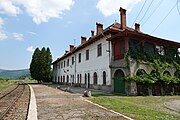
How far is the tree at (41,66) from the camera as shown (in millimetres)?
51688

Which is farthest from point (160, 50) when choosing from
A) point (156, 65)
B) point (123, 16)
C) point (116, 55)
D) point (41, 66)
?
point (41, 66)

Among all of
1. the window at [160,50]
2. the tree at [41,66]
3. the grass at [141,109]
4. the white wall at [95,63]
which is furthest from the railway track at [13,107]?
the tree at [41,66]

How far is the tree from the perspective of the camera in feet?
170

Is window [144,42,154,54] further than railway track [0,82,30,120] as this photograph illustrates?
Yes

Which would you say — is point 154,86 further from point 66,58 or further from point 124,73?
point 66,58

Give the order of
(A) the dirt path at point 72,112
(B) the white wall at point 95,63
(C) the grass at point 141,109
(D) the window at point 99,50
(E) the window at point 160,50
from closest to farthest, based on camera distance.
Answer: (A) the dirt path at point 72,112 → (C) the grass at point 141,109 → (B) the white wall at point 95,63 → (E) the window at point 160,50 → (D) the window at point 99,50

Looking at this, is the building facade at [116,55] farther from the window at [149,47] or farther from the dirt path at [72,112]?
the dirt path at [72,112]

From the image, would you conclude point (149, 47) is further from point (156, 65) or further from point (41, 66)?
point (41, 66)

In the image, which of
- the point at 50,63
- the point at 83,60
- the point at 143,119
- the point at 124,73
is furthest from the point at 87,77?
the point at 50,63

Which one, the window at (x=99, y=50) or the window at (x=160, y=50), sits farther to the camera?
the window at (x=99, y=50)

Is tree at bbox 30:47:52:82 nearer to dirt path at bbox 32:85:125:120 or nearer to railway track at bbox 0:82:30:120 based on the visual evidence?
railway track at bbox 0:82:30:120

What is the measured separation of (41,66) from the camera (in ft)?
169

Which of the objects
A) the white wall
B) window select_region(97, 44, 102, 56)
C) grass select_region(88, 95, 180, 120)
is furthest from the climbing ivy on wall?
grass select_region(88, 95, 180, 120)

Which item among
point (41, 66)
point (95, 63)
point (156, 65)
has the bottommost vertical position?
point (156, 65)
